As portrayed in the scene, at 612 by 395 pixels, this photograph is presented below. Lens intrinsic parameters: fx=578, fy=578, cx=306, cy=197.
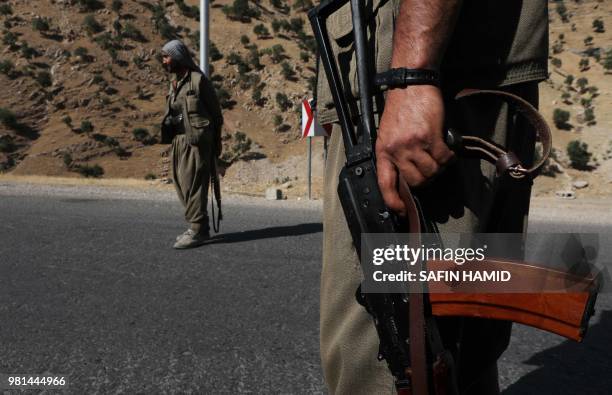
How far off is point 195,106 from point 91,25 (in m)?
27.6

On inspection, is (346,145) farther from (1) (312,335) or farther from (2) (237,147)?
(2) (237,147)

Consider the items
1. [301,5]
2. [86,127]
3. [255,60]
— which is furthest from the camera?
[301,5]

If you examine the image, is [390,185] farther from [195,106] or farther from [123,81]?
[123,81]

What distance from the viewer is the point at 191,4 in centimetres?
3566

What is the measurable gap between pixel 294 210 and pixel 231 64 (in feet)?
71.0

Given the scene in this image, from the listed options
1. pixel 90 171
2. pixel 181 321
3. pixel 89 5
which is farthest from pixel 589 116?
pixel 89 5

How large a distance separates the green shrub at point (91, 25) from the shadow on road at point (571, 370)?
101 feet

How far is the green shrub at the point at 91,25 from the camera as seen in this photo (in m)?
29.8

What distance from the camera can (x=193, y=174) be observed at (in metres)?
5.64

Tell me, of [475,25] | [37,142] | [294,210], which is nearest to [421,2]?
[475,25]

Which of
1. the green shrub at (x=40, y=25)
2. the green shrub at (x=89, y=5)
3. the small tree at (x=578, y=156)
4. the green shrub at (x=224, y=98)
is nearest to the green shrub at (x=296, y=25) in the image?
the green shrub at (x=224, y=98)

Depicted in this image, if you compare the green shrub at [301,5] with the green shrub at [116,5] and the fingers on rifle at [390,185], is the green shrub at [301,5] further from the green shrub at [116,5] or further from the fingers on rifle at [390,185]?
the fingers on rifle at [390,185]

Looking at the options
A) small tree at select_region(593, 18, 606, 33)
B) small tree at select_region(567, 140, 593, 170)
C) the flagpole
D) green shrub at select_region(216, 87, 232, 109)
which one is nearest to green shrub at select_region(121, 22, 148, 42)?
green shrub at select_region(216, 87, 232, 109)

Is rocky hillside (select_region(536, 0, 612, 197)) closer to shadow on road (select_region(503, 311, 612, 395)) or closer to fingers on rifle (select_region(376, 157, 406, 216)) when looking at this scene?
shadow on road (select_region(503, 311, 612, 395))
